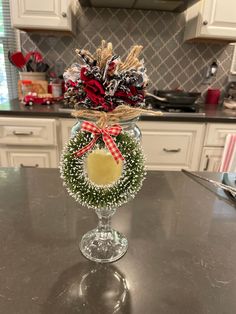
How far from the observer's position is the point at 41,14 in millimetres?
1713

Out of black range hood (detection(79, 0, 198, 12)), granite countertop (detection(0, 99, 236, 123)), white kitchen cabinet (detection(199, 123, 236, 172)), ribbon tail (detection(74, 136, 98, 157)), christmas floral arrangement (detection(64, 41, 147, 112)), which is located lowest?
white kitchen cabinet (detection(199, 123, 236, 172))

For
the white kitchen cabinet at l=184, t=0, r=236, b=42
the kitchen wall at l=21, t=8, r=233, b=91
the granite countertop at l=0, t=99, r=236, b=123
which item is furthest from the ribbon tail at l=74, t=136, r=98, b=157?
the kitchen wall at l=21, t=8, r=233, b=91

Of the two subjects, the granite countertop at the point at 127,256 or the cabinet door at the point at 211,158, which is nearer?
the granite countertop at the point at 127,256

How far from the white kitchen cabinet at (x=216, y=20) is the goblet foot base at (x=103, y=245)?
5.84 feet

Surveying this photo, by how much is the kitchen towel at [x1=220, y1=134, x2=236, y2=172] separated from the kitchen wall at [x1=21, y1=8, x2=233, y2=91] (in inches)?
39.3

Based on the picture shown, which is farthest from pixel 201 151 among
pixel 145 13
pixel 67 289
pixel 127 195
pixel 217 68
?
pixel 67 289

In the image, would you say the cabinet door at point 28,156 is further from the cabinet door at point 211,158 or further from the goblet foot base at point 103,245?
the goblet foot base at point 103,245

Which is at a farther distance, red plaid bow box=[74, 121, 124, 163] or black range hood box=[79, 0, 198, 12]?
black range hood box=[79, 0, 198, 12]

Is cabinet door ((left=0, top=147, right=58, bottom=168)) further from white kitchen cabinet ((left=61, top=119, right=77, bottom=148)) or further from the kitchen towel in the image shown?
the kitchen towel

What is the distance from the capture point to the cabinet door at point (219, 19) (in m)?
1.72

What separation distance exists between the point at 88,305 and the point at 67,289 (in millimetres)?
50

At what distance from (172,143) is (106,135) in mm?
1410

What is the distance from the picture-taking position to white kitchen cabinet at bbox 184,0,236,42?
5.64ft

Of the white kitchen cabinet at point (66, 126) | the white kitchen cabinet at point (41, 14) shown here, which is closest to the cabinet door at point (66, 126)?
the white kitchen cabinet at point (66, 126)
